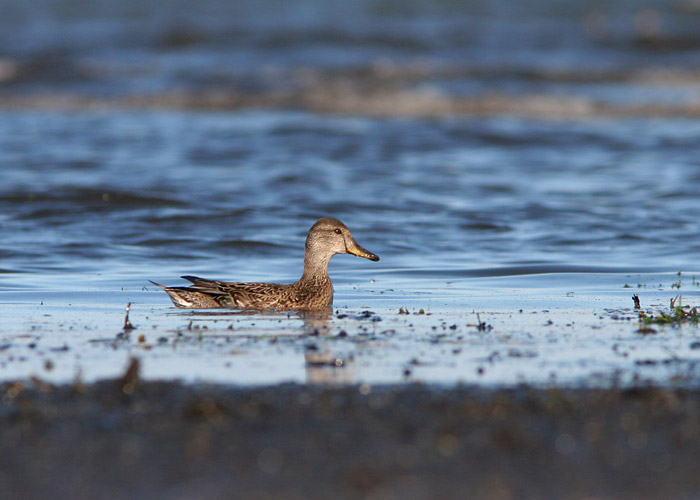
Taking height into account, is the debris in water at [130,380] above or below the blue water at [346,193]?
below

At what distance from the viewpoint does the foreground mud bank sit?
417cm

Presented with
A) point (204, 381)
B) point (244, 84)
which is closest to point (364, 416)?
point (204, 381)

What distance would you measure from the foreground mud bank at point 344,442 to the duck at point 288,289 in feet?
10.4

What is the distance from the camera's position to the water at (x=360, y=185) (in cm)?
684

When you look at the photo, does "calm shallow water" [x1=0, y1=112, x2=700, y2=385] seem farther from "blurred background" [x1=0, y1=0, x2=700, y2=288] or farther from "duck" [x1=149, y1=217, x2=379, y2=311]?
"duck" [x1=149, y1=217, x2=379, y2=311]

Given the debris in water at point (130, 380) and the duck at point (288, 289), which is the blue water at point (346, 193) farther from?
the debris in water at point (130, 380)

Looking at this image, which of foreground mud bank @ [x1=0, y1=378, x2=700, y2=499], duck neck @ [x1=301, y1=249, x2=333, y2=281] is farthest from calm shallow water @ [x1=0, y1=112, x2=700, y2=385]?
foreground mud bank @ [x1=0, y1=378, x2=700, y2=499]

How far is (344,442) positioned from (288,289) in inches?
177

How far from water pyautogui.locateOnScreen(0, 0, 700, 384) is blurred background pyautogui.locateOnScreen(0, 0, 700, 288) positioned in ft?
0.26

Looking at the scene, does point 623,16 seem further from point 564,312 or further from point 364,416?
point 364,416

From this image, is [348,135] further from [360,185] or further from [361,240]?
[361,240]

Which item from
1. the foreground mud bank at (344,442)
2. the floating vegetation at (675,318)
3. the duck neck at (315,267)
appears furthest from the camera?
the duck neck at (315,267)

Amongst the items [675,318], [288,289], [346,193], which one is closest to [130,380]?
[288,289]

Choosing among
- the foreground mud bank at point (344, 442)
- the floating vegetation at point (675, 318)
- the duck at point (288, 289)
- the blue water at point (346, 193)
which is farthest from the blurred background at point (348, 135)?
the foreground mud bank at point (344, 442)
